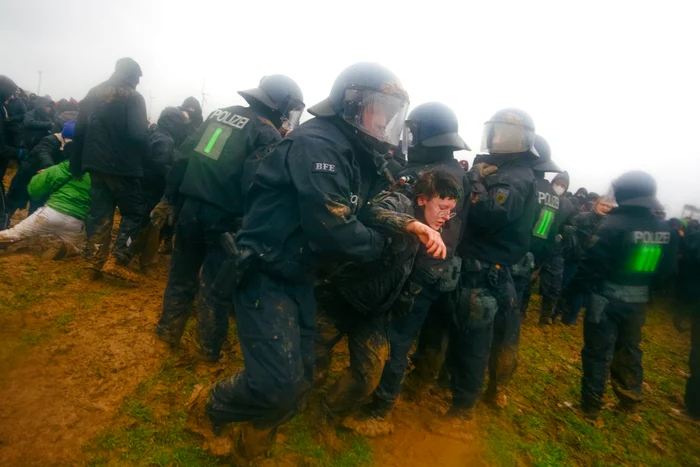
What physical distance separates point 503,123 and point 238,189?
253 centimetres

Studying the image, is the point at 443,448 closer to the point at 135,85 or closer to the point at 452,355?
the point at 452,355

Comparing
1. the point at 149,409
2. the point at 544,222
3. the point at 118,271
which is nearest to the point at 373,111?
the point at 149,409

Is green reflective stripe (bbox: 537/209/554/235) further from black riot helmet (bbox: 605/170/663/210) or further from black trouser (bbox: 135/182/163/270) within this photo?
black trouser (bbox: 135/182/163/270)

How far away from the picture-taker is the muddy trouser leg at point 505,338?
143 inches

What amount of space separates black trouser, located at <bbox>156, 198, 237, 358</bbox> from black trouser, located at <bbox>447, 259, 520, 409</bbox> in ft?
6.47

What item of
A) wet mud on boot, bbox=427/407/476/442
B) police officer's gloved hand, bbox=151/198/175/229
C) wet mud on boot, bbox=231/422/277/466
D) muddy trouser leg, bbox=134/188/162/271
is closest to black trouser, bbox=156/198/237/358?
wet mud on boot, bbox=231/422/277/466

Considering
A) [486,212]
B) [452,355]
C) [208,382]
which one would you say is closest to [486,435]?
[452,355]

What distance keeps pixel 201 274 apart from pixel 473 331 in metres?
2.34

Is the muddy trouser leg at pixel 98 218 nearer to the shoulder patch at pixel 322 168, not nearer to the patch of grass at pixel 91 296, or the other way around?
the patch of grass at pixel 91 296

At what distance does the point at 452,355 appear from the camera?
350 cm

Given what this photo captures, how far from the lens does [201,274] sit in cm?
332

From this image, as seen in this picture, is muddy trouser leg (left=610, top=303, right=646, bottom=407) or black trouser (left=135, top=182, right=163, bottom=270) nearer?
muddy trouser leg (left=610, top=303, right=646, bottom=407)

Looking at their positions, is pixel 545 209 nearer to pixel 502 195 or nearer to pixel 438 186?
pixel 502 195

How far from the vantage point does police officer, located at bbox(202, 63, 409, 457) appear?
208cm
